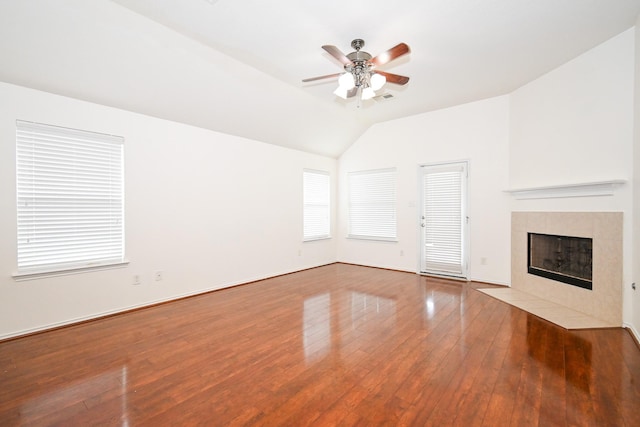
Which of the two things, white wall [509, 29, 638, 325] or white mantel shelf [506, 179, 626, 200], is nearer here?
white wall [509, 29, 638, 325]

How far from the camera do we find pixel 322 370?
2.31 m

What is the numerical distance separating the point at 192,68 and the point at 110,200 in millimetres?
1845

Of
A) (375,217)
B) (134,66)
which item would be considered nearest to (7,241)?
(134,66)

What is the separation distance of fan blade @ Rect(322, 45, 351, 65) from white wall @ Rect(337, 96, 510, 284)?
313 cm

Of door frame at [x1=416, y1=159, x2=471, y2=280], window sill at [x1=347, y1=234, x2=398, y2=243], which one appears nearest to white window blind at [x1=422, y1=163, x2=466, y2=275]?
door frame at [x1=416, y1=159, x2=471, y2=280]

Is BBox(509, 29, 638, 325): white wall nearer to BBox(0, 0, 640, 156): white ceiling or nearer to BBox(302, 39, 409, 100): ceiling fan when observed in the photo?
BBox(0, 0, 640, 156): white ceiling

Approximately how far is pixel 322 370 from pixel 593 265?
3.35m

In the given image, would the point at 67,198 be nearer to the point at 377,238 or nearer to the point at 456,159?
the point at 377,238

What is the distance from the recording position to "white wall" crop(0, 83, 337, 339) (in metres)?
2.91

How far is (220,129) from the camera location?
4.56 metres

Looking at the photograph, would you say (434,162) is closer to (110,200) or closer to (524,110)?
(524,110)

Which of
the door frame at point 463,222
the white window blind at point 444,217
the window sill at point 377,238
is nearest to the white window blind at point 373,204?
the window sill at point 377,238

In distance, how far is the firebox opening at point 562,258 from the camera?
351cm

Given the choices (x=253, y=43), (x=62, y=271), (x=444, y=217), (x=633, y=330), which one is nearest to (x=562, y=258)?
(x=633, y=330)
